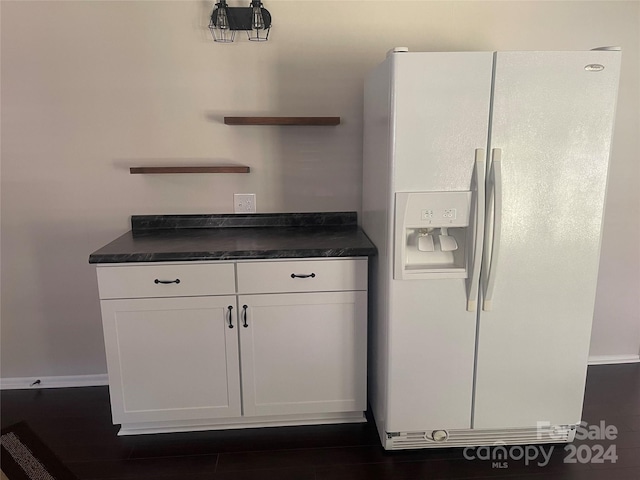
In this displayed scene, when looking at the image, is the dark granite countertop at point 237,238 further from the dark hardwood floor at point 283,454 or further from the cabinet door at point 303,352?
the dark hardwood floor at point 283,454

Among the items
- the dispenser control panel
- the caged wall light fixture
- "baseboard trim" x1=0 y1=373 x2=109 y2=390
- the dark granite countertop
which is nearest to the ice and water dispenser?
A: the dispenser control panel

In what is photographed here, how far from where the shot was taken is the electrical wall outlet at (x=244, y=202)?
254 centimetres

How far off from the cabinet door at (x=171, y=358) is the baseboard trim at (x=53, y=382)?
606 millimetres

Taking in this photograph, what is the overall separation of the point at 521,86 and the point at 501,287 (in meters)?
0.80

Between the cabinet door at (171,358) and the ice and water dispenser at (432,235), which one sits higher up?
the ice and water dispenser at (432,235)

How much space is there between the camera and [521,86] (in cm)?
175

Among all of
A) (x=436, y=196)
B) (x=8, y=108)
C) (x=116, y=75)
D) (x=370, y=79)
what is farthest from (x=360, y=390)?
(x=8, y=108)

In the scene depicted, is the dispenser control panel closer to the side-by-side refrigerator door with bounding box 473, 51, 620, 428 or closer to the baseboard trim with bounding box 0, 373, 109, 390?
the side-by-side refrigerator door with bounding box 473, 51, 620, 428

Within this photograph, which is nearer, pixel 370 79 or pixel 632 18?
pixel 370 79

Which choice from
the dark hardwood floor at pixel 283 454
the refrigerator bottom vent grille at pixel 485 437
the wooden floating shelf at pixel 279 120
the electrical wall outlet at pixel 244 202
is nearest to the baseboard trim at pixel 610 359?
the dark hardwood floor at pixel 283 454

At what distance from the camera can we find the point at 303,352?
83.8 inches

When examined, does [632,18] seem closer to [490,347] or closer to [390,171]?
[390,171]

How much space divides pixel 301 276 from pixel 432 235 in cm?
60

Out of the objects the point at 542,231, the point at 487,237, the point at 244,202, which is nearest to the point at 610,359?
the point at 542,231
